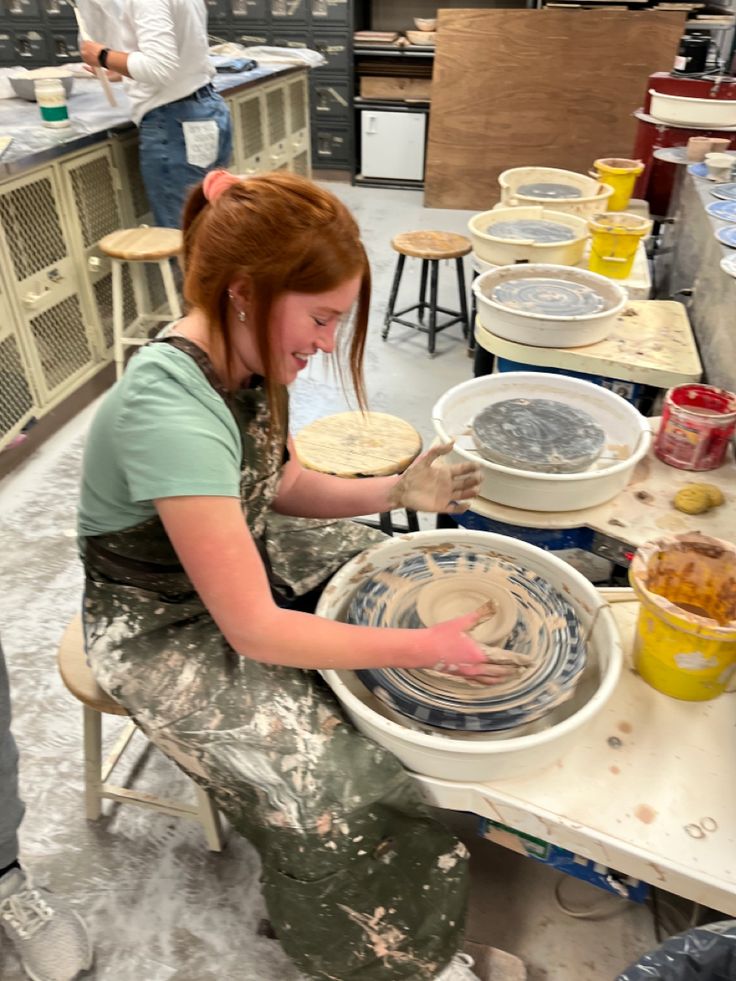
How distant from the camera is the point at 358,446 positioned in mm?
1910

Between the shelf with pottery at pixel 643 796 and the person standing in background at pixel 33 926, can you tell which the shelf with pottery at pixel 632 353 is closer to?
the shelf with pottery at pixel 643 796

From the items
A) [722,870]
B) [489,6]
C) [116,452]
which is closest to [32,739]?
[116,452]

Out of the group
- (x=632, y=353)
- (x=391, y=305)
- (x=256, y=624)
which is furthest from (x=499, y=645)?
(x=391, y=305)

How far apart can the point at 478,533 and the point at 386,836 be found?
0.53m

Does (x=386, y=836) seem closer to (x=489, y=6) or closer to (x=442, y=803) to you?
(x=442, y=803)

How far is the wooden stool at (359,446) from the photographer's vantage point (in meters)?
1.84

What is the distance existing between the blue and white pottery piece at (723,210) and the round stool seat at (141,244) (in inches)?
78.3

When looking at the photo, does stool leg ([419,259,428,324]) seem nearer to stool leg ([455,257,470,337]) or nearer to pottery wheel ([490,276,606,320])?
stool leg ([455,257,470,337])

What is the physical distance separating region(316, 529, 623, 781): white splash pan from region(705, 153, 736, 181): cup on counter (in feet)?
5.71

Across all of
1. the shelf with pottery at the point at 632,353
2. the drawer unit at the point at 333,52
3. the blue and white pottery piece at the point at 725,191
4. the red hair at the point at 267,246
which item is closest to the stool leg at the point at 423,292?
the blue and white pottery piece at the point at 725,191

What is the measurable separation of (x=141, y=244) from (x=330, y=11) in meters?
3.93

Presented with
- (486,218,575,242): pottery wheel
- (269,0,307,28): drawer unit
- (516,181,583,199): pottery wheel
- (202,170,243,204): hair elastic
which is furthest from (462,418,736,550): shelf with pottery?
(269,0,307,28): drawer unit

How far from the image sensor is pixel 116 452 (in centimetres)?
102

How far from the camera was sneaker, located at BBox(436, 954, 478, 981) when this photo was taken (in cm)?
124
